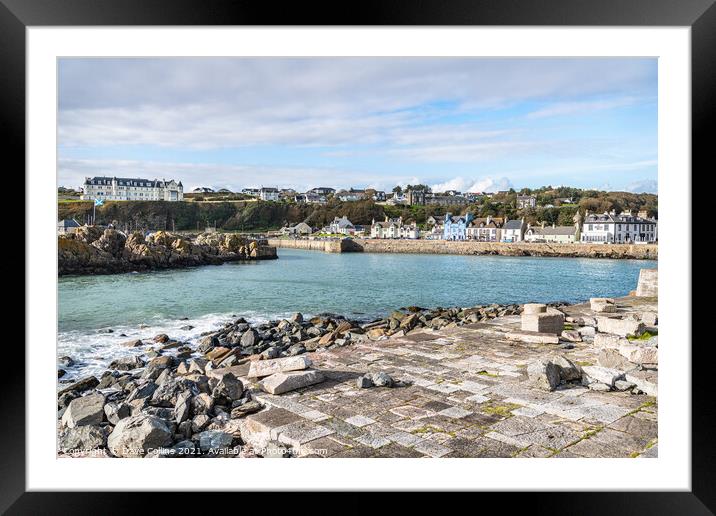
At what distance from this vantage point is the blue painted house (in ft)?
59.4

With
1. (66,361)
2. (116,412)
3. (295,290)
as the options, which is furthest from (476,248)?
(116,412)

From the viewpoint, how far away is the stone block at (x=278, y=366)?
3.96 meters

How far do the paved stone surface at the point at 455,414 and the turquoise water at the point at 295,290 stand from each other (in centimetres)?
463

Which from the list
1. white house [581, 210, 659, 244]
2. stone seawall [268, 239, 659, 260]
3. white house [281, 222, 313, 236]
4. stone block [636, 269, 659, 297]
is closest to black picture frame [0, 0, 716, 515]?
stone block [636, 269, 659, 297]

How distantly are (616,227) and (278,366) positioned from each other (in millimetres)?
16998

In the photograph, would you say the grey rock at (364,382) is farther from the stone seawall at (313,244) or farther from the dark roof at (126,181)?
the stone seawall at (313,244)

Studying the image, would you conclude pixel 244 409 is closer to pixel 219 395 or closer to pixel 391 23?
pixel 219 395

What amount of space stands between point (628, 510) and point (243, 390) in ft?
8.71

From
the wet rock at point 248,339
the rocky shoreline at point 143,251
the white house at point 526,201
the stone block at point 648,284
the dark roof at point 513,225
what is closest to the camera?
the wet rock at point 248,339

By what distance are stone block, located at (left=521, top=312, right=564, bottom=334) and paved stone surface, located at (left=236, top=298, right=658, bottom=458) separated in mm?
905

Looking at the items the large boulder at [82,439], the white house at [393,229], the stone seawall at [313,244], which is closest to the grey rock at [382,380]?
the large boulder at [82,439]

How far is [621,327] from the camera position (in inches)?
213

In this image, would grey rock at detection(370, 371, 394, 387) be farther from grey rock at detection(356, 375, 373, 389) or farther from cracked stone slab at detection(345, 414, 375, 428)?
cracked stone slab at detection(345, 414, 375, 428)
